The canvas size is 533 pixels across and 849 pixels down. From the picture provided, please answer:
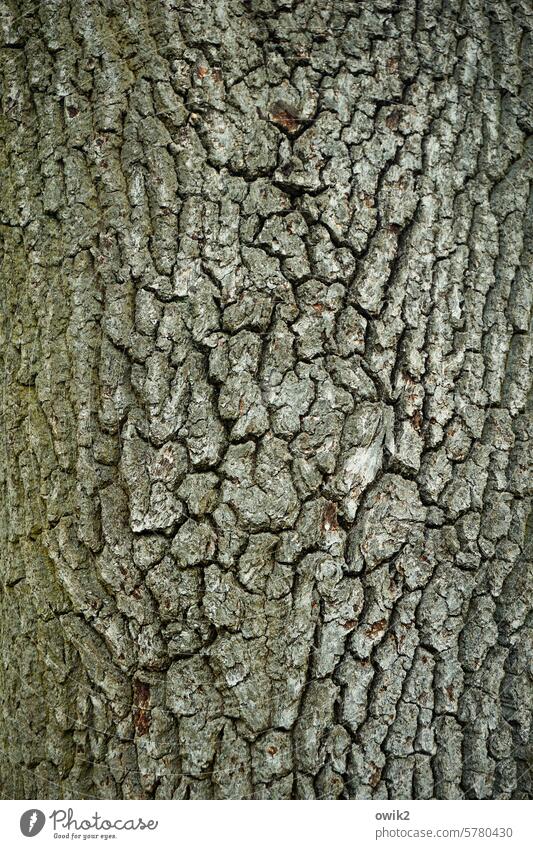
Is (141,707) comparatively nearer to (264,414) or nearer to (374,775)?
(374,775)

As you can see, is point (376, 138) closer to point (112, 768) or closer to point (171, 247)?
point (171, 247)

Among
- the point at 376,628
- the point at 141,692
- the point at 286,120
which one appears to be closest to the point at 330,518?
the point at 376,628

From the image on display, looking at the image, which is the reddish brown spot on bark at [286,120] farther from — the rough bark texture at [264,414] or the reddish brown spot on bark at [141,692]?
the reddish brown spot on bark at [141,692]

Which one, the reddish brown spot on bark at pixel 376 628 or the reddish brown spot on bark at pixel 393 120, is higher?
the reddish brown spot on bark at pixel 393 120

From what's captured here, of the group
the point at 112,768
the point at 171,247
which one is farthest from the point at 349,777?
the point at 171,247
